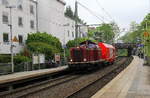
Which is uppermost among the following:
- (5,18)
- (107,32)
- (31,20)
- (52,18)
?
(107,32)

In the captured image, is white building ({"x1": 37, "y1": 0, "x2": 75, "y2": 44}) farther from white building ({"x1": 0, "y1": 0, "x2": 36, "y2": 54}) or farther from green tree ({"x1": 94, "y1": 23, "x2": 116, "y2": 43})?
green tree ({"x1": 94, "y1": 23, "x2": 116, "y2": 43})

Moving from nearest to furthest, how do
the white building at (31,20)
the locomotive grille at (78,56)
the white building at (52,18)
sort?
the locomotive grille at (78,56) → the white building at (31,20) → the white building at (52,18)

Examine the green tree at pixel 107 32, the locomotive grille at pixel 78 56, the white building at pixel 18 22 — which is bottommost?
the locomotive grille at pixel 78 56

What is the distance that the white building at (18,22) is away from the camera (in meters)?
45.5

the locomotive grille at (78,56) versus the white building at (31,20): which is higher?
the white building at (31,20)

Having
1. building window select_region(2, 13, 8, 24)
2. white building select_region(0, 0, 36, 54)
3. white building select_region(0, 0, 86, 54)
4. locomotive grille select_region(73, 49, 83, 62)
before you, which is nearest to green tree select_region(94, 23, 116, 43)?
white building select_region(0, 0, 86, 54)

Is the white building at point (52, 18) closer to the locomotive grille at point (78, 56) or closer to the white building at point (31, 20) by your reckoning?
the white building at point (31, 20)

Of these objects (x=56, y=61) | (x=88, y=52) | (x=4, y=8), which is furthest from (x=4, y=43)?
(x=88, y=52)

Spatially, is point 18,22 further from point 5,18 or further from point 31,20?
point 31,20

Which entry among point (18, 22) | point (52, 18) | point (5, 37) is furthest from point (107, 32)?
point (5, 37)

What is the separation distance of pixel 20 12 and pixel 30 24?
4180mm

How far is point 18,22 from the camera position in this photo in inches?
1967

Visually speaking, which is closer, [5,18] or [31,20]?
[5,18]

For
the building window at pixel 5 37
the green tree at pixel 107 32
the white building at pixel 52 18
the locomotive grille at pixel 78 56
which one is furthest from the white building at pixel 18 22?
the green tree at pixel 107 32
